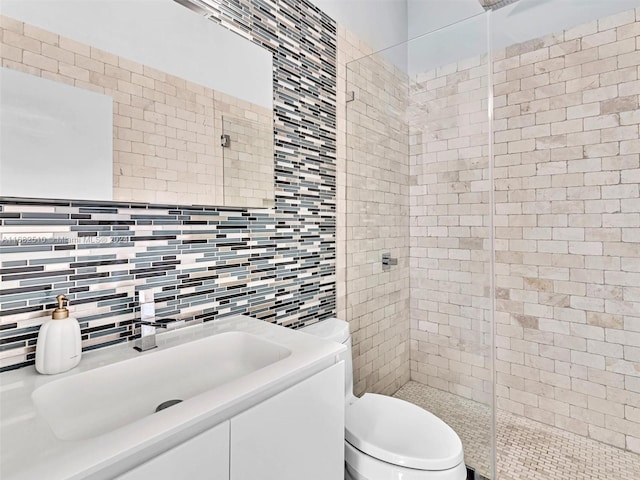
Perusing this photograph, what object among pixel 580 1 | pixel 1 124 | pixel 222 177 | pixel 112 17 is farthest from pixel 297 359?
pixel 580 1

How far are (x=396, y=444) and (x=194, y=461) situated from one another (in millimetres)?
870

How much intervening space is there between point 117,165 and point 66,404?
0.61 metres

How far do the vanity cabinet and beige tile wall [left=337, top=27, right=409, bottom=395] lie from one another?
0.92 metres

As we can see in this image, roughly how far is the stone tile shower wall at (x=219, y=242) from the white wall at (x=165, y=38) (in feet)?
0.22

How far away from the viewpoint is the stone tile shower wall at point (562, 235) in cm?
185

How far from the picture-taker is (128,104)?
0.99 metres

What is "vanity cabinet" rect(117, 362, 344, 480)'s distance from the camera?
0.64 m

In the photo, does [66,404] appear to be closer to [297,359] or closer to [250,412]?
[250,412]

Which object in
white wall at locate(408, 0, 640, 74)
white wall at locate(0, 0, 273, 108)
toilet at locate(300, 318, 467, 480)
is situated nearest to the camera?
white wall at locate(0, 0, 273, 108)

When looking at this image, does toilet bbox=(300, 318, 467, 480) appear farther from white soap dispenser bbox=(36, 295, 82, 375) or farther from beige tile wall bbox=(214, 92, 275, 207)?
white soap dispenser bbox=(36, 295, 82, 375)

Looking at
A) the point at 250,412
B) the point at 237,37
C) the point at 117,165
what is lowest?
the point at 250,412

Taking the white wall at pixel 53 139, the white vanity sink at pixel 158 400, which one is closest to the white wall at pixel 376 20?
the white wall at pixel 53 139

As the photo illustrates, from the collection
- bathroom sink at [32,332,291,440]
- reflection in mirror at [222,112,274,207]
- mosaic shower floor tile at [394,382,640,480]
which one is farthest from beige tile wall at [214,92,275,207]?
mosaic shower floor tile at [394,382,640,480]

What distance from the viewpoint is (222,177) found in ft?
4.10
